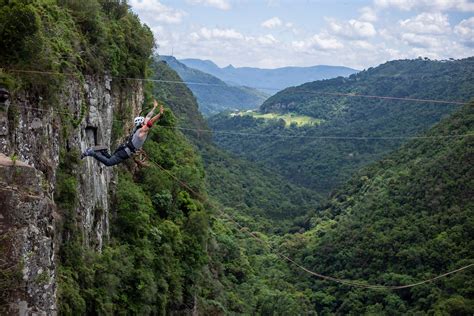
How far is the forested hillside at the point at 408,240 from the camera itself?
140 feet

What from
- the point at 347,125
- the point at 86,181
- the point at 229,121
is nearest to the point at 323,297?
the point at 86,181

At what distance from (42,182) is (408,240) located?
43.3m

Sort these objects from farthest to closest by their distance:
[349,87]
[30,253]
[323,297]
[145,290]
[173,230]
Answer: [349,87] → [323,297] → [173,230] → [145,290] → [30,253]

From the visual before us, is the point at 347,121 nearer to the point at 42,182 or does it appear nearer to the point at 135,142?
the point at 135,142

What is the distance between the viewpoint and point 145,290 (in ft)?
53.9

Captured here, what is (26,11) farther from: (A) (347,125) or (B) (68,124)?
(A) (347,125)

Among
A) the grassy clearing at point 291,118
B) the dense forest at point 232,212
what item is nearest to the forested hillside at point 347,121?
the dense forest at point 232,212

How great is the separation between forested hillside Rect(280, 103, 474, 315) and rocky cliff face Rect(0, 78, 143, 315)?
95.1 feet

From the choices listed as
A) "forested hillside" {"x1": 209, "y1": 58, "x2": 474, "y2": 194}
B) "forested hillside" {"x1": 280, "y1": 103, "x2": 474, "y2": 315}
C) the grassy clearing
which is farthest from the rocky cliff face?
the grassy clearing

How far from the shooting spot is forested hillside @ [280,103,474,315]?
4256 centimetres

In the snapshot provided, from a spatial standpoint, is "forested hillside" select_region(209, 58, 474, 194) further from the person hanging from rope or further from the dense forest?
the person hanging from rope

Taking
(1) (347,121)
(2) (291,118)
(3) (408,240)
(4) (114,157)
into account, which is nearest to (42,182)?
(4) (114,157)

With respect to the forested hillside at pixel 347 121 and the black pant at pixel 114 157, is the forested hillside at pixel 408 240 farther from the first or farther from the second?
the black pant at pixel 114 157

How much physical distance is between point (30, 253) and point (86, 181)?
253 inches
